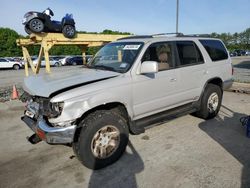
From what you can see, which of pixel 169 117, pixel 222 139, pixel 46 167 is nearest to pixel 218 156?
pixel 222 139

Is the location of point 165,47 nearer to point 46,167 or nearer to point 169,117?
point 169,117

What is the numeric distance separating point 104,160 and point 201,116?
112 inches

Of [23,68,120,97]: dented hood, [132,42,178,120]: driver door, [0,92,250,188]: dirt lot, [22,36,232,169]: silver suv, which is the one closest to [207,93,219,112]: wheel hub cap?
[22,36,232,169]: silver suv

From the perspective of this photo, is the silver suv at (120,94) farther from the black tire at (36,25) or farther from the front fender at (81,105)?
the black tire at (36,25)

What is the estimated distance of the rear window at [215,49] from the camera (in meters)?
5.11

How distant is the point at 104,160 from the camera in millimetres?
3447

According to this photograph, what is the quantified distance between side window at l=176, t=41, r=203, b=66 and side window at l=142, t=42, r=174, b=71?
0.24 meters

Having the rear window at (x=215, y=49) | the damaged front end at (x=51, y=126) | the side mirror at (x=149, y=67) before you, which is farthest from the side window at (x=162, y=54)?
the damaged front end at (x=51, y=126)

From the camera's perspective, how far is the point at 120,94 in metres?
3.51

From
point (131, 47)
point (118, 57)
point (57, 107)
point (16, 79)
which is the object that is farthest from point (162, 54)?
point (16, 79)

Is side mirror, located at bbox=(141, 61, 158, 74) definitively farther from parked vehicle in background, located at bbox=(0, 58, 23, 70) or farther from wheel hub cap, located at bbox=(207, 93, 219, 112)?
parked vehicle in background, located at bbox=(0, 58, 23, 70)

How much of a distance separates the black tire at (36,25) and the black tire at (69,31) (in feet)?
2.86

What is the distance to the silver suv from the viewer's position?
3.09 metres

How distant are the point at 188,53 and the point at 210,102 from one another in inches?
52.9
